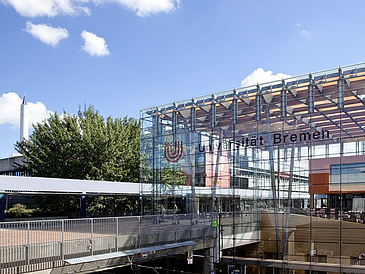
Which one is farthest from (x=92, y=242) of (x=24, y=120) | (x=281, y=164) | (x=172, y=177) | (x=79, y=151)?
(x=24, y=120)

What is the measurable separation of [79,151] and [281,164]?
22.0m

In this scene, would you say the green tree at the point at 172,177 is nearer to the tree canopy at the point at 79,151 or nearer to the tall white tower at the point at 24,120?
the tree canopy at the point at 79,151

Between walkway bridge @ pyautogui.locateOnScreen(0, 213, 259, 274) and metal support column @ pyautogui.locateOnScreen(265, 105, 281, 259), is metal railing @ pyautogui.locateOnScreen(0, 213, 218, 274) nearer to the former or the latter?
walkway bridge @ pyautogui.locateOnScreen(0, 213, 259, 274)

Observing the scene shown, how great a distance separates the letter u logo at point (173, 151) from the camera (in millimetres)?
30141

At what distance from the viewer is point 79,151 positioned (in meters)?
41.0

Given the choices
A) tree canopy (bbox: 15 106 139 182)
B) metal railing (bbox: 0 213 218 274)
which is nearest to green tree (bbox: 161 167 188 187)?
metal railing (bbox: 0 213 218 274)

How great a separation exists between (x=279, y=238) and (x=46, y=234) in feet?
48.3

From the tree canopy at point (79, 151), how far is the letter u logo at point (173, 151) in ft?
37.0

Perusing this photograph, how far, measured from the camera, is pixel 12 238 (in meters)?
14.7

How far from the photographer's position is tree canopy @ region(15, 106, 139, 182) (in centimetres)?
4053

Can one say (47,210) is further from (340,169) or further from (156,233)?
(340,169)

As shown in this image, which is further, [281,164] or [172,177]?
[172,177]

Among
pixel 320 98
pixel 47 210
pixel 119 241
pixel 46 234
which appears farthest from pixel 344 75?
pixel 47 210

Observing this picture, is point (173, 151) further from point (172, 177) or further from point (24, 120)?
point (24, 120)
